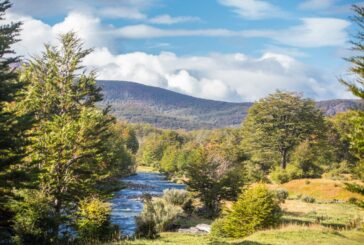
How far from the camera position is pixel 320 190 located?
6016cm

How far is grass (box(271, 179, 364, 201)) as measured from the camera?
188 feet

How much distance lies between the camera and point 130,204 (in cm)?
5447

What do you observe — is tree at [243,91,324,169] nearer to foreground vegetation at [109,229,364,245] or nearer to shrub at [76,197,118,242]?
foreground vegetation at [109,229,364,245]

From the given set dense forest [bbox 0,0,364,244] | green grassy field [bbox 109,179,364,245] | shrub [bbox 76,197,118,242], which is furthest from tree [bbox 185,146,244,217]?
shrub [bbox 76,197,118,242]

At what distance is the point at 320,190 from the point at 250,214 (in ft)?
122

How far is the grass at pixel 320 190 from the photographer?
57312mm

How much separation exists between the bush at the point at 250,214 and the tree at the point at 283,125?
5302 cm

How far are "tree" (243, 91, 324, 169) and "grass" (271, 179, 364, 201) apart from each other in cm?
1331

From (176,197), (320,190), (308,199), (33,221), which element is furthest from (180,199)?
(320,190)

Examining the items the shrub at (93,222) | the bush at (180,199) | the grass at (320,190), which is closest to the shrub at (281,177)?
the grass at (320,190)

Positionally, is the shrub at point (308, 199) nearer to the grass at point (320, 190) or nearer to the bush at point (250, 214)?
the grass at point (320, 190)

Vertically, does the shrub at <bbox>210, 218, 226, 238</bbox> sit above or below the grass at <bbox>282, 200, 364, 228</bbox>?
above

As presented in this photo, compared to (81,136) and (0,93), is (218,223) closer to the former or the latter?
(81,136)

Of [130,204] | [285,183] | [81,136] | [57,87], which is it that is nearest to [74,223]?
[81,136]
